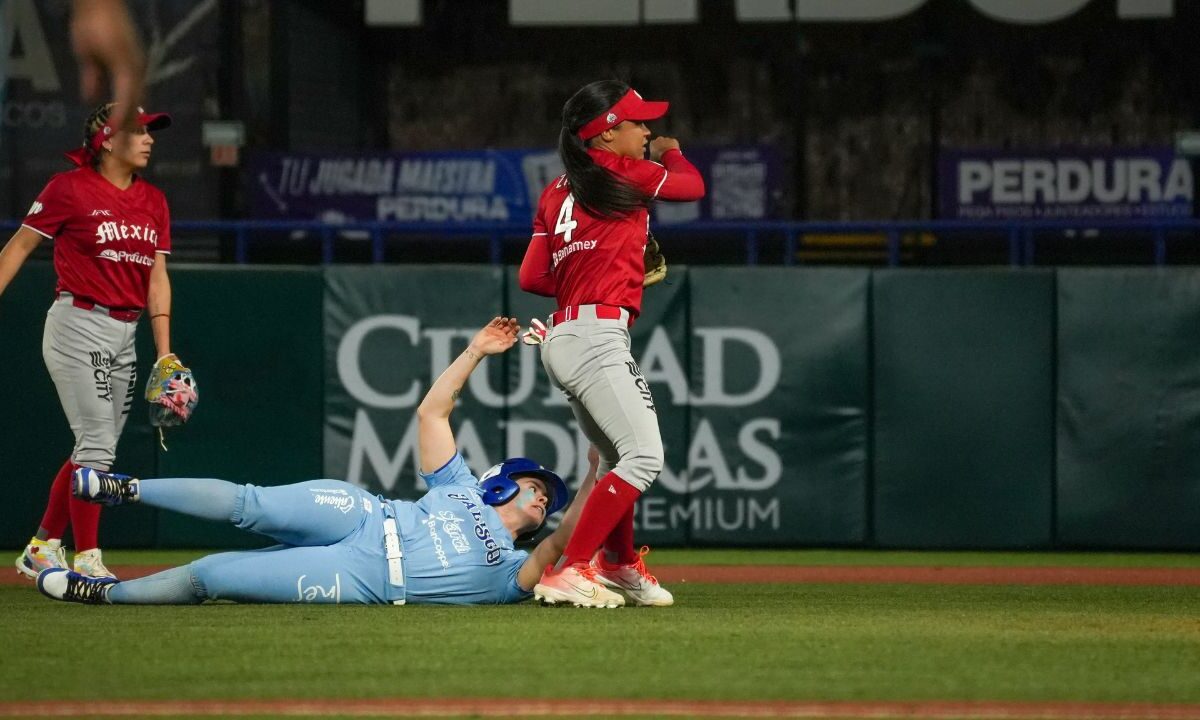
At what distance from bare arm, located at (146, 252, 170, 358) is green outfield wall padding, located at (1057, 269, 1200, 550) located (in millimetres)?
5085

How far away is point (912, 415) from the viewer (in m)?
10.5

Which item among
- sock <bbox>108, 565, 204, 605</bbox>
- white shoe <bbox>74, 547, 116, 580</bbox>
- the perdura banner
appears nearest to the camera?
sock <bbox>108, 565, 204, 605</bbox>

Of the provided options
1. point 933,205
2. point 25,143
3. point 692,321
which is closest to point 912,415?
point 692,321

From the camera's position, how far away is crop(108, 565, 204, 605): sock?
6586 millimetres

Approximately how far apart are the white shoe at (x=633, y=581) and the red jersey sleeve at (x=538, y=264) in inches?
41.9

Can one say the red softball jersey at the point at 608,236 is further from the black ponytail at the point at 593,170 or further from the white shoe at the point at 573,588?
the white shoe at the point at 573,588

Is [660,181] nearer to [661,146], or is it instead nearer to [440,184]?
[661,146]

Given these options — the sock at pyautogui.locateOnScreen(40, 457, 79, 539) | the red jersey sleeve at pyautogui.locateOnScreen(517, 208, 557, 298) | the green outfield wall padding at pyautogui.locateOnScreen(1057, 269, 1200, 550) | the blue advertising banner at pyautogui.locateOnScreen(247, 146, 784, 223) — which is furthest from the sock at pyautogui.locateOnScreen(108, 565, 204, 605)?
the blue advertising banner at pyautogui.locateOnScreen(247, 146, 784, 223)

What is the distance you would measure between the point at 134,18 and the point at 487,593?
9809 mm

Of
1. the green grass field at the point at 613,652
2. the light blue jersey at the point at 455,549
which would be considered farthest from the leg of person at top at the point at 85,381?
the light blue jersey at the point at 455,549

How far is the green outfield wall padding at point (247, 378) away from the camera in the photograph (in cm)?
1044

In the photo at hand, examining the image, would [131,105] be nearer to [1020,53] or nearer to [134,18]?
[134,18]

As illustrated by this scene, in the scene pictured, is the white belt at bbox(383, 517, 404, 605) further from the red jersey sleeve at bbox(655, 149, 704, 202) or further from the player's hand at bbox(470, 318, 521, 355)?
the red jersey sleeve at bbox(655, 149, 704, 202)

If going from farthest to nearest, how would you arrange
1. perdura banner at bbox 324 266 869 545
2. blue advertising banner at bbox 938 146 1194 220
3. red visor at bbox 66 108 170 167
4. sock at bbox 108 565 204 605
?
blue advertising banner at bbox 938 146 1194 220 < perdura banner at bbox 324 266 869 545 < red visor at bbox 66 108 170 167 < sock at bbox 108 565 204 605
